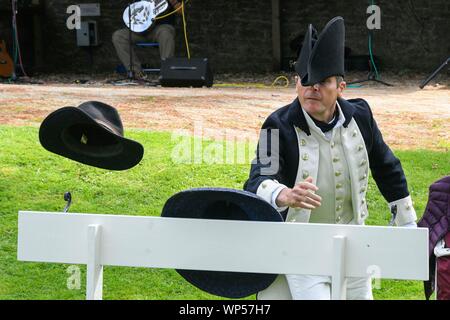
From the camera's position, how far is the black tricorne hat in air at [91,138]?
382cm

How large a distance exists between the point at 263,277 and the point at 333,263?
31 cm

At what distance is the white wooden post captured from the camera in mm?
3441

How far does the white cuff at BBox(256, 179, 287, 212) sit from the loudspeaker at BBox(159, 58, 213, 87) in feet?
31.8

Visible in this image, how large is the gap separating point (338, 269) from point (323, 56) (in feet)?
3.23

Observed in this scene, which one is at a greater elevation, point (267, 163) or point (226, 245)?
point (267, 163)

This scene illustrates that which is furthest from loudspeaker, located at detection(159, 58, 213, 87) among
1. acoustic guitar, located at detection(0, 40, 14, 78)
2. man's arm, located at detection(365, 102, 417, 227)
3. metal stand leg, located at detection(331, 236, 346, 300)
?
metal stand leg, located at detection(331, 236, 346, 300)

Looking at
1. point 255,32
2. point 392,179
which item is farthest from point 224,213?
point 255,32

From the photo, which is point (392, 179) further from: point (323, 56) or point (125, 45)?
point (125, 45)

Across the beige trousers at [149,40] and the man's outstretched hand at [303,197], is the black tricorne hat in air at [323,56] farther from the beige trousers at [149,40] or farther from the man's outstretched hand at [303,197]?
the beige trousers at [149,40]

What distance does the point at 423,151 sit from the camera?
8781 millimetres

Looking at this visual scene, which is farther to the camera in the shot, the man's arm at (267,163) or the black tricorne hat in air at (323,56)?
the black tricorne hat in air at (323,56)

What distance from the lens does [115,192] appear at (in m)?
7.71

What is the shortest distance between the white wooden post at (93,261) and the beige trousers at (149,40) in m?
Answer: 11.7

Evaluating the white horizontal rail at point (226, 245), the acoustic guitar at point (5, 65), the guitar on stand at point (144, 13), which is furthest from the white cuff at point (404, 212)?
the acoustic guitar at point (5, 65)
